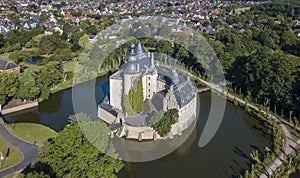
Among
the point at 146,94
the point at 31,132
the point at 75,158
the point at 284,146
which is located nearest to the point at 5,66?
the point at 31,132

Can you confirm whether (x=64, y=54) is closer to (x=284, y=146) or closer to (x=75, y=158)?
(x=75, y=158)

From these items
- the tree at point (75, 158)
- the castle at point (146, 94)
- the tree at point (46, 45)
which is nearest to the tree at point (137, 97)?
the castle at point (146, 94)

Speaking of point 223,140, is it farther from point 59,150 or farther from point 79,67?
point 79,67

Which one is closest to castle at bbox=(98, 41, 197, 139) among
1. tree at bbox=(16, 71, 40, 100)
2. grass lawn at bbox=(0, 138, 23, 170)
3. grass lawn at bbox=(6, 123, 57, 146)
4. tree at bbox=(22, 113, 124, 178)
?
grass lawn at bbox=(6, 123, 57, 146)

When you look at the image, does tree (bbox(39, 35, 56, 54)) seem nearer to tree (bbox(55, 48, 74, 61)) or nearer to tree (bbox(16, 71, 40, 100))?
tree (bbox(55, 48, 74, 61))

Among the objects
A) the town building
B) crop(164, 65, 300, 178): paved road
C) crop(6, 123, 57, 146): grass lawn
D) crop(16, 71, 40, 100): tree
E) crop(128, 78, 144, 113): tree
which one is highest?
crop(128, 78, 144, 113): tree
